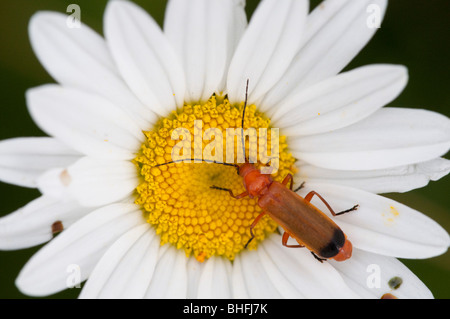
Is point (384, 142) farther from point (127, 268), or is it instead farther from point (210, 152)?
point (127, 268)

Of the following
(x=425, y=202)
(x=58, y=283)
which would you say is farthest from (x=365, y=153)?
(x=58, y=283)

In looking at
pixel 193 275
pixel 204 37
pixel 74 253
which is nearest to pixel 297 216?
pixel 193 275

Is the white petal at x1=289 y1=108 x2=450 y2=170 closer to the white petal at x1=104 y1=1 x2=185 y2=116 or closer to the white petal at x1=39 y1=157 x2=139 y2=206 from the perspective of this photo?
the white petal at x1=104 y1=1 x2=185 y2=116

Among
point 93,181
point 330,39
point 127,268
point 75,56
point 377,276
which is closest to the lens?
point 75,56

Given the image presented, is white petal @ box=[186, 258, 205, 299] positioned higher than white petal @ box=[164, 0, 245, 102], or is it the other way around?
white petal @ box=[164, 0, 245, 102]

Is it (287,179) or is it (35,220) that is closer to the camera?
(35,220)

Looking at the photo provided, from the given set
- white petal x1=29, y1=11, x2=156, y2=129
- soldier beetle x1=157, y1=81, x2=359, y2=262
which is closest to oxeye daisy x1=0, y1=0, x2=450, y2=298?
white petal x1=29, y1=11, x2=156, y2=129
